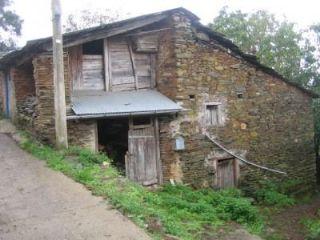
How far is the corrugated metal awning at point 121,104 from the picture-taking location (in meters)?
10.6

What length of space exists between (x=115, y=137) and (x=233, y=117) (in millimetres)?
3841

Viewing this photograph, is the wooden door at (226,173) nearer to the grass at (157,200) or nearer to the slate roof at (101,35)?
the grass at (157,200)

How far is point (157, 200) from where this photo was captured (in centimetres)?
873

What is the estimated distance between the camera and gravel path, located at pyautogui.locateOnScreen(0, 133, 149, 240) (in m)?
6.11

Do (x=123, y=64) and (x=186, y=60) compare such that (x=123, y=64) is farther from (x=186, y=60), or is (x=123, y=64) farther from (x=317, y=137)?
(x=317, y=137)

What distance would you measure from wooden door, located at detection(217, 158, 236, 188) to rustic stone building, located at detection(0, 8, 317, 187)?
3 cm

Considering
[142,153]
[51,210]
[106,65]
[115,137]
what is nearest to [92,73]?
[106,65]

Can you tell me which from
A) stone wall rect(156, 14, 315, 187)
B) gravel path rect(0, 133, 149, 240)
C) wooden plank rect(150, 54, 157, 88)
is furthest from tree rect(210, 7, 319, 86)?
gravel path rect(0, 133, 149, 240)

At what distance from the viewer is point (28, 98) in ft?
39.9

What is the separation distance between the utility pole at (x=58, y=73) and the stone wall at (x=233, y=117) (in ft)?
11.0

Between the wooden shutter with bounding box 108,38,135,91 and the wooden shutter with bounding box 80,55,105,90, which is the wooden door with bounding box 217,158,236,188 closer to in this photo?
the wooden shutter with bounding box 108,38,135,91

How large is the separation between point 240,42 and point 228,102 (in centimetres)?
834

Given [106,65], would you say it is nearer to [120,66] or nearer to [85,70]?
[120,66]

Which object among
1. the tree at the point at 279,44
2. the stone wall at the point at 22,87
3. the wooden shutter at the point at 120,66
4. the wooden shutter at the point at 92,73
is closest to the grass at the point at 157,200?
the stone wall at the point at 22,87
